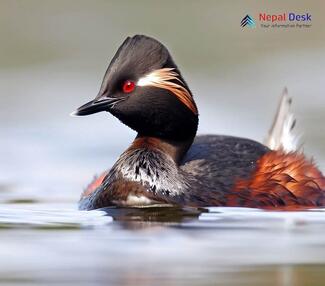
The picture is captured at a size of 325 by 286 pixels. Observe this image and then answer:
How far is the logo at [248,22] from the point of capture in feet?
64.0

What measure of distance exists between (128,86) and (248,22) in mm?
8662

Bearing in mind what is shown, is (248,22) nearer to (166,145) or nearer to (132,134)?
(132,134)

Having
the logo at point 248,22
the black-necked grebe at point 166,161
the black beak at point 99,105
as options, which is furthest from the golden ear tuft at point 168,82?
the logo at point 248,22

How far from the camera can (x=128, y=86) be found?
11.2m

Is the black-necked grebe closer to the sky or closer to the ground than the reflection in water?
closer to the sky

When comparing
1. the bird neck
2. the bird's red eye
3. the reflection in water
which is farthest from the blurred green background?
the reflection in water

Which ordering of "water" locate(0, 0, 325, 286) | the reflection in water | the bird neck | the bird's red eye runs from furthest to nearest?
1. the bird neck
2. the bird's red eye
3. "water" locate(0, 0, 325, 286)
4. the reflection in water

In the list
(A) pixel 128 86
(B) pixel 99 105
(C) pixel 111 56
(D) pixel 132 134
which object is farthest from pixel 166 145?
(C) pixel 111 56

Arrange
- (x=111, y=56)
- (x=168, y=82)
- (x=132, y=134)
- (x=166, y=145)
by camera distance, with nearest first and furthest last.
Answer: (x=168, y=82), (x=166, y=145), (x=132, y=134), (x=111, y=56)

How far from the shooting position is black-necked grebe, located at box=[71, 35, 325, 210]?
11086mm

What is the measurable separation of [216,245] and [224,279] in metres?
1.13

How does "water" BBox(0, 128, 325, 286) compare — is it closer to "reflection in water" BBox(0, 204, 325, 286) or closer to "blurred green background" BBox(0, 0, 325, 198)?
"reflection in water" BBox(0, 204, 325, 286)

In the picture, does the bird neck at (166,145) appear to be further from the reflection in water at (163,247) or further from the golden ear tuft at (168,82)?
the reflection in water at (163,247)

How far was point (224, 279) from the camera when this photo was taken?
7.93 metres
